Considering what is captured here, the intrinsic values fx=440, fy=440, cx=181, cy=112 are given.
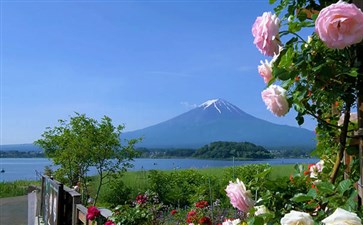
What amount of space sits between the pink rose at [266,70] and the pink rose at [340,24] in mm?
350

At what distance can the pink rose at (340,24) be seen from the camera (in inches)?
44.5

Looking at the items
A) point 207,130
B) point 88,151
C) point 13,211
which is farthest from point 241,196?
point 207,130

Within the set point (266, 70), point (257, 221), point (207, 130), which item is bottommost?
point (257, 221)

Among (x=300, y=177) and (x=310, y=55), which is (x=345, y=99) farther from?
(x=300, y=177)

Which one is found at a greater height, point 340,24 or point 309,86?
point 340,24

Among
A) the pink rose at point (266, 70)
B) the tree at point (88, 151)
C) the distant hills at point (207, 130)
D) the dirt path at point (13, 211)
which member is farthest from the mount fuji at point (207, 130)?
the pink rose at point (266, 70)

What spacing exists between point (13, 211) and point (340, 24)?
12.2m

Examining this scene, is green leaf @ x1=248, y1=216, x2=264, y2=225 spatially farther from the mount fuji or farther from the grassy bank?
the mount fuji

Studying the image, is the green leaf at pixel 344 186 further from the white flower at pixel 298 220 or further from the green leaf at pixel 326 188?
the white flower at pixel 298 220

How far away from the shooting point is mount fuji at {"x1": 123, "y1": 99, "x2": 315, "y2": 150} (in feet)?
416

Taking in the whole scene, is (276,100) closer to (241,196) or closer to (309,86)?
(309,86)

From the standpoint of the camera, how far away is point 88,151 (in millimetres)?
10367

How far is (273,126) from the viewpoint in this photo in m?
142

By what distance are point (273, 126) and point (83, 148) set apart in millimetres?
135717
